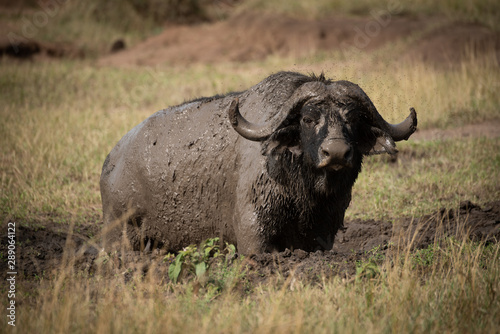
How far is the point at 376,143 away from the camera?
197 inches

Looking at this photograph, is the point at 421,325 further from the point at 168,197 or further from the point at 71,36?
the point at 71,36

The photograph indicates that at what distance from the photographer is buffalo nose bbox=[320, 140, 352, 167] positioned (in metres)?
4.33

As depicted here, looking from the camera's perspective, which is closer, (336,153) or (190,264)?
(336,153)

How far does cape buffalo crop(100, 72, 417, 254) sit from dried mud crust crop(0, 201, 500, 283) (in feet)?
0.95

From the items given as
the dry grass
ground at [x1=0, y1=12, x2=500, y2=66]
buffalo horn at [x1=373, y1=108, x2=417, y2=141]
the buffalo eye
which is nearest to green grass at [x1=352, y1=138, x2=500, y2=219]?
the dry grass

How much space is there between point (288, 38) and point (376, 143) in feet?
51.2

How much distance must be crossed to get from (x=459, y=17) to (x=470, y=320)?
697 inches

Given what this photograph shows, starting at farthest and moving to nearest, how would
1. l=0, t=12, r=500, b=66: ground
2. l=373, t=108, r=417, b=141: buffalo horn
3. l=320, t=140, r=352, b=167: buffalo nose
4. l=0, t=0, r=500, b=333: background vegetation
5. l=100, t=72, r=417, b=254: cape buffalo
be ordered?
l=0, t=12, r=500, b=66: ground < l=373, t=108, r=417, b=141: buffalo horn < l=100, t=72, r=417, b=254: cape buffalo < l=320, t=140, r=352, b=167: buffalo nose < l=0, t=0, r=500, b=333: background vegetation

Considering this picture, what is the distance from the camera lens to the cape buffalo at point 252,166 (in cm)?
477

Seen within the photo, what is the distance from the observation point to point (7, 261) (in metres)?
5.34

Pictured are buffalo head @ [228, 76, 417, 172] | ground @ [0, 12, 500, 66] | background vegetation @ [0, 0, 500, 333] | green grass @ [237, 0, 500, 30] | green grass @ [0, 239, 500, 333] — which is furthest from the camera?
green grass @ [237, 0, 500, 30]

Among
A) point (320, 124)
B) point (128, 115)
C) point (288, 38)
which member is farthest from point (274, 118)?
point (288, 38)

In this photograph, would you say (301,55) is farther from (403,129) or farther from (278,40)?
(403,129)

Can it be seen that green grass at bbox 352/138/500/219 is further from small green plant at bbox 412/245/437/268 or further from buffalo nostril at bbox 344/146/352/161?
buffalo nostril at bbox 344/146/352/161
